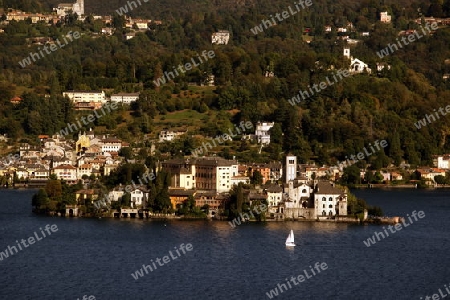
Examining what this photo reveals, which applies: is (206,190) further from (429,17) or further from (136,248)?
(429,17)

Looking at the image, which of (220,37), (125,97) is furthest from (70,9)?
(125,97)

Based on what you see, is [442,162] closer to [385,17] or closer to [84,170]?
[84,170]

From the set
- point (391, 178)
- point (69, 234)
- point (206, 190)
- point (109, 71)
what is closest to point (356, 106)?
point (391, 178)

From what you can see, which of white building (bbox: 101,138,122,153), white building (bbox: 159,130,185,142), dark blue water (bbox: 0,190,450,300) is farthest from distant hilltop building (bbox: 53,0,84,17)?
dark blue water (bbox: 0,190,450,300)

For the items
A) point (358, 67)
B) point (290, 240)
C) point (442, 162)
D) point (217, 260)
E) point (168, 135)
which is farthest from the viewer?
point (358, 67)

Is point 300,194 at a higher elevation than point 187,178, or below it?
below

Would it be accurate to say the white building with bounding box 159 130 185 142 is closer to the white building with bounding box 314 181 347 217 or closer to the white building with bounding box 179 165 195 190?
the white building with bounding box 179 165 195 190

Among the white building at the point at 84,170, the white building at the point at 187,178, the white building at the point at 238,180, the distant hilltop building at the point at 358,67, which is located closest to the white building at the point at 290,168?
the white building at the point at 238,180
